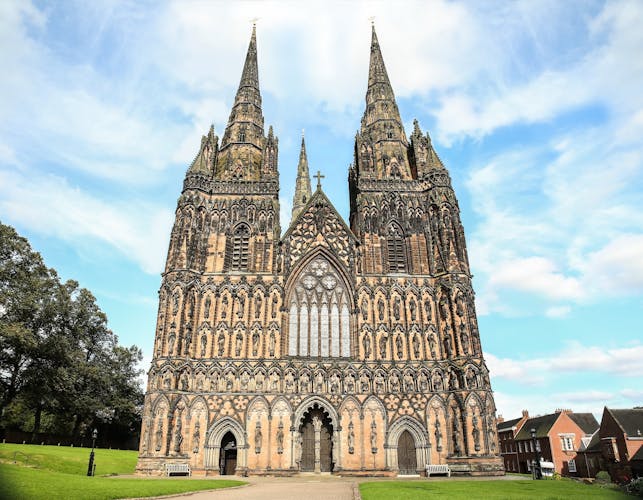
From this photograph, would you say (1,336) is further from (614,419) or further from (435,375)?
(614,419)

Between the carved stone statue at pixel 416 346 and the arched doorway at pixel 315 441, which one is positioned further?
the carved stone statue at pixel 416 346

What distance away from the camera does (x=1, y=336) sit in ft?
103

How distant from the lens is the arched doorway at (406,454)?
27.1 metres

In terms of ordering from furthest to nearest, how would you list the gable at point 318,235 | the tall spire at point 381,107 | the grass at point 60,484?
1. the tall spire at point 381,107
2. the gable at point 318,235
3. the grass at point 60,484

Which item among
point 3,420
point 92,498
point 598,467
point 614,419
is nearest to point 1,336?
point 3,420

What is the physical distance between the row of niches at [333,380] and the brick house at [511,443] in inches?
1483

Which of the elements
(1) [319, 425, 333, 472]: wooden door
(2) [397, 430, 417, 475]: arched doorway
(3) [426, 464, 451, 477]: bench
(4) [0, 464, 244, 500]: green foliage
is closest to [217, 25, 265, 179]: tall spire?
(1) [319, 425, 333, 472]: wooden door

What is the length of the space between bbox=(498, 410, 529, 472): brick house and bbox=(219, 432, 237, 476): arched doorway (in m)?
43.7

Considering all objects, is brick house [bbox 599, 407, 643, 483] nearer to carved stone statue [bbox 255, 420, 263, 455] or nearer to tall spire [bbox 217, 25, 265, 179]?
carved stone statue [bbox 255, 420, 263, 455]

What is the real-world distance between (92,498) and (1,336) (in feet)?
81.3

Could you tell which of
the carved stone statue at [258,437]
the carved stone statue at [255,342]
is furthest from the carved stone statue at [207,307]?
the carved stone statue at [258,437]

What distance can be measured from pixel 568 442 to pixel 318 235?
41828mm

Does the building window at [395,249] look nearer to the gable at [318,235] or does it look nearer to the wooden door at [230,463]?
the gable at [318,235]

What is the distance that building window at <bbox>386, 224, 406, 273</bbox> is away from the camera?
107 ft
